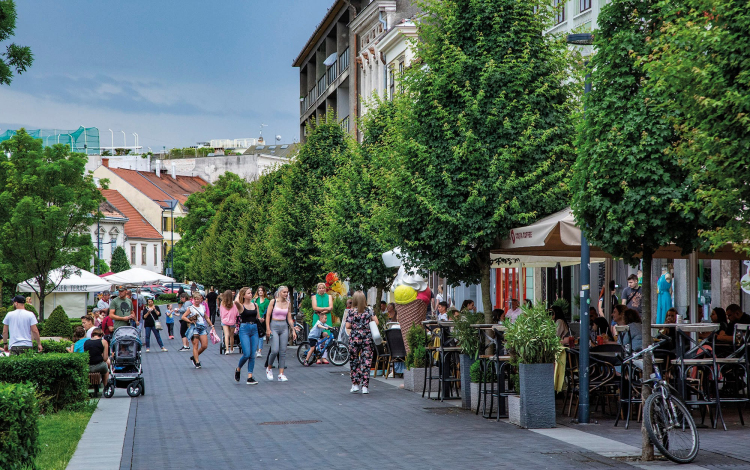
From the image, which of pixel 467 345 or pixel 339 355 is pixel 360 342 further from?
pixel 339 355

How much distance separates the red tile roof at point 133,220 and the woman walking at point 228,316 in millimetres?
83963

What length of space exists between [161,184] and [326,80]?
64.2m

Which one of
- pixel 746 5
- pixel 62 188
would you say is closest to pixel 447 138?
pixel 746 5

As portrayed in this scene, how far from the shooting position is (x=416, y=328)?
17516mm

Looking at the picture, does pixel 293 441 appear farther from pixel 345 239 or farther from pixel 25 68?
pixel 345 239

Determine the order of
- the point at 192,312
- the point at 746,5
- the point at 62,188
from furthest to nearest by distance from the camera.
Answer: the point at 62,188 → the point at 192,312 → the point at 746,5

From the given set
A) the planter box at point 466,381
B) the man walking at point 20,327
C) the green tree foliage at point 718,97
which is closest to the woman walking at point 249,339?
the man walking at point 20,327

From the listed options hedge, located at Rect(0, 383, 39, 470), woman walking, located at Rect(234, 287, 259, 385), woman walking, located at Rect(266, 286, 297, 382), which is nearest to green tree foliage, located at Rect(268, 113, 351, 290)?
woman walking, located at Rect(234, 287, 259, 385)

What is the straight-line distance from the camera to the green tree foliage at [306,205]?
35562 mm

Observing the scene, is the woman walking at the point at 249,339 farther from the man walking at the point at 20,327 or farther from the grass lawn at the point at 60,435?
the grass lawn at the point at 60,435

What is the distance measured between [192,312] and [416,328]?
10.4m

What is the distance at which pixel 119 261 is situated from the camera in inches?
4043

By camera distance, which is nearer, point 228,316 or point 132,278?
point 228,316

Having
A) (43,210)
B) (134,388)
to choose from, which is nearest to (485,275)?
(134,388)
